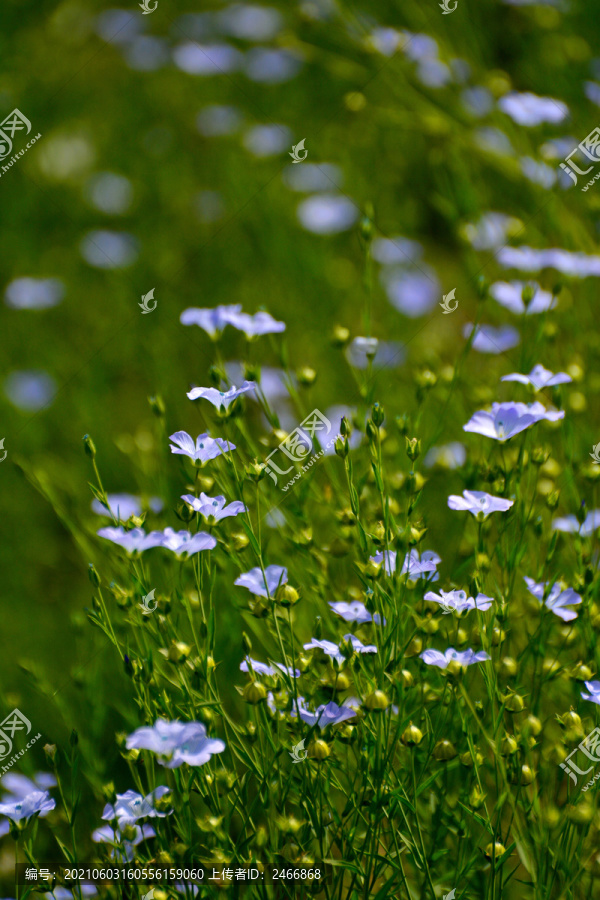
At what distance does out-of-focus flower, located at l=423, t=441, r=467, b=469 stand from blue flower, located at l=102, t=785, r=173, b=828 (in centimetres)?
85

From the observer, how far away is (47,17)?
13.4 ft

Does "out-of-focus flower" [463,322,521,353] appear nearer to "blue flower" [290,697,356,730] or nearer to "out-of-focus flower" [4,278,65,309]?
"blue flower" [290,697,356,730]

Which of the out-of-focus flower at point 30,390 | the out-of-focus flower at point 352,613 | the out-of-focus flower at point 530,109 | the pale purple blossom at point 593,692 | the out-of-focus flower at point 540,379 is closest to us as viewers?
the pale purple blossom at point 593,692

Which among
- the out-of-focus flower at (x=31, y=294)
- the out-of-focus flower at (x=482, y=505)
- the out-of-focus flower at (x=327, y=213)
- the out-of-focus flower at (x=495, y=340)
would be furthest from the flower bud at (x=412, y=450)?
the out-of-focus flower at (x=327, y=213)

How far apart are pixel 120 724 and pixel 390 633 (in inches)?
45.5

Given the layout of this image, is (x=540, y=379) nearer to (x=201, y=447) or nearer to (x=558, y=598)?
(x=558, y=598)

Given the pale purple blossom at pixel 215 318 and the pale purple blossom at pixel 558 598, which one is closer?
the pale purple blossom at pixel 558 598

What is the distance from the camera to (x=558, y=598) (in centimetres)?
127

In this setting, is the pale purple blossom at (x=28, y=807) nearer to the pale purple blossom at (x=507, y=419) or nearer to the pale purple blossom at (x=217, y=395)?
the pale purple blossom at (x=217, y=395)

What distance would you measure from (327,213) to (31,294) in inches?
50.5

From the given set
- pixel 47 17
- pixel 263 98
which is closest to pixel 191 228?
pixel 263 98

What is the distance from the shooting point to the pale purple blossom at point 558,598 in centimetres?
124

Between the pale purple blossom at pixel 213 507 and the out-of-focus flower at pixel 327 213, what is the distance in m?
2.35

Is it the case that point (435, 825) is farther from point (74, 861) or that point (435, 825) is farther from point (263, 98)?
point (263, 98)
